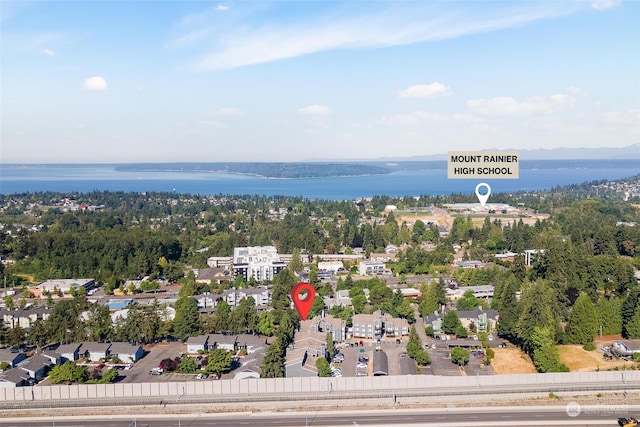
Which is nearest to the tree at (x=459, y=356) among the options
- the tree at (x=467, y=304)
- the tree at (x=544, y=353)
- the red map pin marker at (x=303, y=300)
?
the tree at (x=544, y=353)

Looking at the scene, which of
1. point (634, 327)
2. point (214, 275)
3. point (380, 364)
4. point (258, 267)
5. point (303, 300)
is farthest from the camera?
point (214, 275)

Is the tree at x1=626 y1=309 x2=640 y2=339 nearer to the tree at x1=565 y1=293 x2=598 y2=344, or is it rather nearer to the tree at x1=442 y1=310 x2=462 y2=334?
the tree at x1=565 y1=293 x2=598 y2=344

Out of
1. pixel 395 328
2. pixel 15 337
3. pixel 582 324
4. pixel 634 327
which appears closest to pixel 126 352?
pixel 15 337

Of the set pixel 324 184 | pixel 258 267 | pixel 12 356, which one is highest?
pixel 324 184

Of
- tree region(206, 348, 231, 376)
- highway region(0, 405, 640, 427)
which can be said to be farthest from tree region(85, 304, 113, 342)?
highway region(0, 405, 640, 427)

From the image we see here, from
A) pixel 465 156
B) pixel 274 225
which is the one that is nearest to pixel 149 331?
pixel 465 156

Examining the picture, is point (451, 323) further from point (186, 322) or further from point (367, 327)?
point (186, 322)
